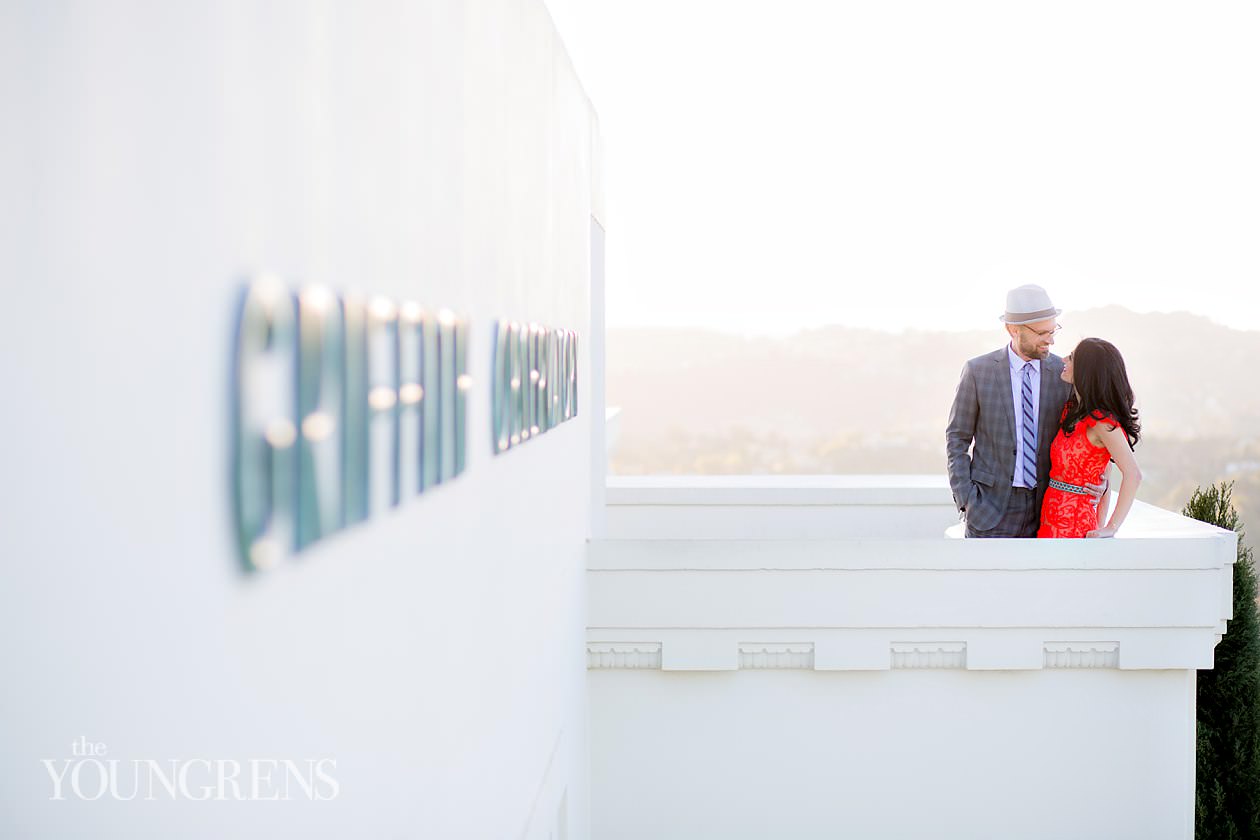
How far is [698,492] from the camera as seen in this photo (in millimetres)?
6477

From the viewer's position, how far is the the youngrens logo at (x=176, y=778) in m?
0.95

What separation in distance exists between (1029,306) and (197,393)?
3866 mm

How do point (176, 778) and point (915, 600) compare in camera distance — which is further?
point (915, 600)

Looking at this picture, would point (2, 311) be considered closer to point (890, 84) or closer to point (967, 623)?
point (967, 623)

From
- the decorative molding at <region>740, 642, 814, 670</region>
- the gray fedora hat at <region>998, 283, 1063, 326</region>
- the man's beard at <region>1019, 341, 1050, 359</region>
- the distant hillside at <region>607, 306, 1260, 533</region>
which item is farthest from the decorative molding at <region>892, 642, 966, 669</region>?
the distant hillside at <region>607, 306, 1260, 533</region>

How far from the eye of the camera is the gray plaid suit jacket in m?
4.43

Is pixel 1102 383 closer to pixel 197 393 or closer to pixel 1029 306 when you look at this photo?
pixel 1029 306

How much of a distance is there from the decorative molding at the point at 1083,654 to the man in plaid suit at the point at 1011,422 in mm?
490

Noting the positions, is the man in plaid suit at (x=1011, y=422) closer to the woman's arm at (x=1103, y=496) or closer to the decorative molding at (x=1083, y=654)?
the woman's arm at (x=1103, y=496)

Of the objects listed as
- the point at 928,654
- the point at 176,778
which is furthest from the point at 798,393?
the point at 176,778

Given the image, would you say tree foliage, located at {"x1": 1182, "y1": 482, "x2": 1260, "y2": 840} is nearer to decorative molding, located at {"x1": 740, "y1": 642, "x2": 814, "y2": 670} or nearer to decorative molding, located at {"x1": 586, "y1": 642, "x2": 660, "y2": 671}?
decorative molding, located at {"x1": 740, "y1": 642, "x2": 814, "y2": 670}

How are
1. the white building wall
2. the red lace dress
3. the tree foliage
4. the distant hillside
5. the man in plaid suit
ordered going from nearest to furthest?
1. the white building wall
2. the red lace dress
3. the man in plaid suit
4. the tree foliage
5. the distant hillside

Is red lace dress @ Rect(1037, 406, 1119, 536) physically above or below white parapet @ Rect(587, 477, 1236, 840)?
above

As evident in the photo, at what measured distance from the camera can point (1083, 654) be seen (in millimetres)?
4430
